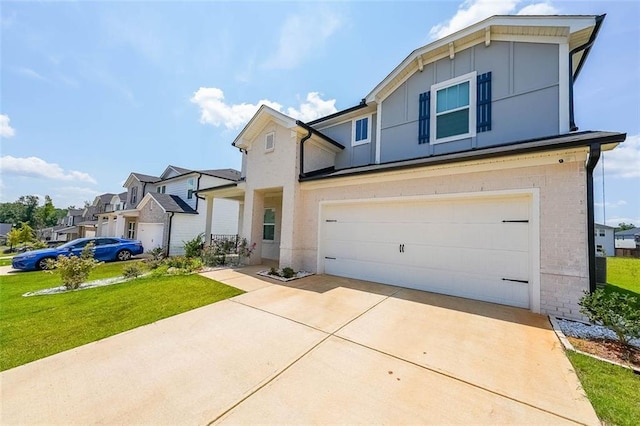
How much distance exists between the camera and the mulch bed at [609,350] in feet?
10.4

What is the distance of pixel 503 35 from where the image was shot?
6.91 metres

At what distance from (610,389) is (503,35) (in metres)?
8.62

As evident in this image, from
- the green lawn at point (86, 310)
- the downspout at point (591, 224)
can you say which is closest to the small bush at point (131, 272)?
the green lawn at point (86, 310)

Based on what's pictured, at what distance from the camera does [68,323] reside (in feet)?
14.5

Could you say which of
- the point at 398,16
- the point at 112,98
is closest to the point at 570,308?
the point at 398,16

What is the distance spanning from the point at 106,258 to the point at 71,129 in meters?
7.65

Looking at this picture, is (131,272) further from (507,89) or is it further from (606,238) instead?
(606,238)

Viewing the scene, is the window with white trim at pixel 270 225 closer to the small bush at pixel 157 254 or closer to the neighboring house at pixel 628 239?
the small bush at pixel 157 254

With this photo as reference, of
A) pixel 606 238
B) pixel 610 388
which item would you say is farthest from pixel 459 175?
pixel 606 238

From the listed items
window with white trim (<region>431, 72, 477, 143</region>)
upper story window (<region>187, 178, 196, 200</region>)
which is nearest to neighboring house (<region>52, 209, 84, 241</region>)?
upper story window (<region>187, 178, 196, 200</region>)

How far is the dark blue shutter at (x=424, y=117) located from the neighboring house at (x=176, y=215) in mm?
12801

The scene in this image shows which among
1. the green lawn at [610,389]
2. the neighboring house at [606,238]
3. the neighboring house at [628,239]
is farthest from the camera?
the neighboring house at [628,239]

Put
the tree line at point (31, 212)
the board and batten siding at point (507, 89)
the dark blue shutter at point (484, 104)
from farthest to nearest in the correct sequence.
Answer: the tree line at point (31, 212)
the dark blue shutter at point (484, 104)
the board and batten siding at point (507, 89)

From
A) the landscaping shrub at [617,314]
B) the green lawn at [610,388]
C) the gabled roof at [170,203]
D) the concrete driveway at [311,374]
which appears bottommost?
the concrete driveway at [311,374]
